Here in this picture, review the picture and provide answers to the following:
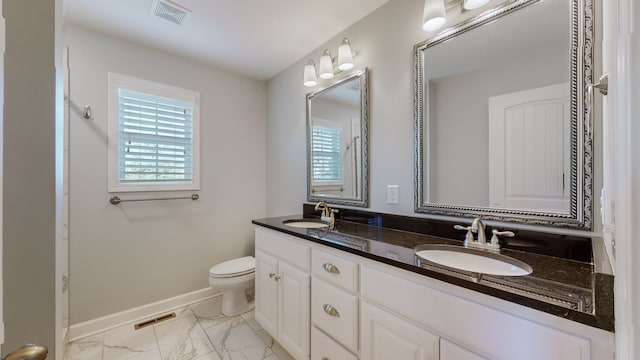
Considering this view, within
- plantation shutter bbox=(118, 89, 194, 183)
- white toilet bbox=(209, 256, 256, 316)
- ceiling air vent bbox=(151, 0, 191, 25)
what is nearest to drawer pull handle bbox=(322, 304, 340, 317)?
white toilet bbox=(209, 256, 256, 316)

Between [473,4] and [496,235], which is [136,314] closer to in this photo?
[496,235]

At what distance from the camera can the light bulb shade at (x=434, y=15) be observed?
4.25 ft

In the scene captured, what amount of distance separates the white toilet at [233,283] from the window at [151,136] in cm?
82

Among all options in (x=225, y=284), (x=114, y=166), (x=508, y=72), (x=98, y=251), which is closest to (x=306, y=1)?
(x=508, y=72)

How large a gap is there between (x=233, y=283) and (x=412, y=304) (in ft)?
5.26

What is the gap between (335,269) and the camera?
1.29m

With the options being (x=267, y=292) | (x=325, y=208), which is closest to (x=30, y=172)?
(x=267, y=292)

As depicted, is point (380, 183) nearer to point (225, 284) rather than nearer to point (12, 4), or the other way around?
point (225, 284)

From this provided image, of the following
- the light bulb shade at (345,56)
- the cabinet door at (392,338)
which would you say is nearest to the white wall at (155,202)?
the light bulb shade at (345,56)

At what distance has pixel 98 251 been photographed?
199 cm

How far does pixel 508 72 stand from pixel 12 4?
1.67 meters

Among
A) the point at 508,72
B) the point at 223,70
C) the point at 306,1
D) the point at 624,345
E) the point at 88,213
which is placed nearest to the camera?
the point at 624,345

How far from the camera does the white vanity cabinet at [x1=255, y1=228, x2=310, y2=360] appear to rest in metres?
1.48

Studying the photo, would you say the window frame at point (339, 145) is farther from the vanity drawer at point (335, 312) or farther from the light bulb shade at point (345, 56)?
the vanity drawer at point (335, 312)
